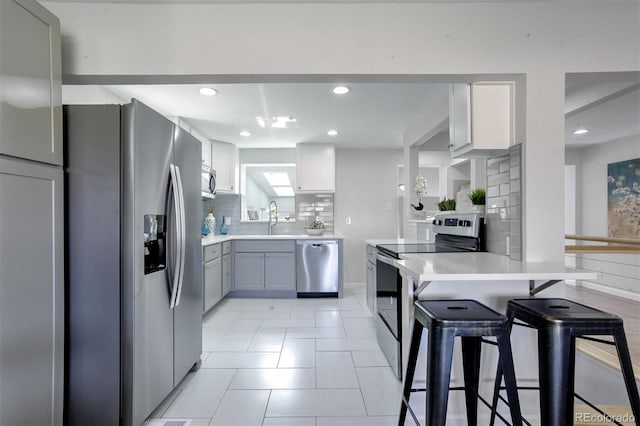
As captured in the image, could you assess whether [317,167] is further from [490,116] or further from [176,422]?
[176,422]

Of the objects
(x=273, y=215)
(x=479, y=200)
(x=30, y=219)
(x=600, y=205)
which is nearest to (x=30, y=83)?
(x=30, y=219)

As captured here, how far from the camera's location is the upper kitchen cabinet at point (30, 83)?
1.23m

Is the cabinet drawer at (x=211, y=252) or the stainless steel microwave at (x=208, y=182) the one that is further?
the stainless steel microwave at (x=208, y=182)

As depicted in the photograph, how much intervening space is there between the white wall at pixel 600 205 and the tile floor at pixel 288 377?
3695 millimetres

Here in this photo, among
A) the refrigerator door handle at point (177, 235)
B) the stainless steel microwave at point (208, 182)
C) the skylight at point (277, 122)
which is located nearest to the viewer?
the refrigerator door handle at point (177, 235)

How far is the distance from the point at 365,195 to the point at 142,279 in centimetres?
406

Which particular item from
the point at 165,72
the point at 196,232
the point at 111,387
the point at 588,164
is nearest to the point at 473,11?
the point at 165,72

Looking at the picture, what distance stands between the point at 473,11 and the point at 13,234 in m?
2.48

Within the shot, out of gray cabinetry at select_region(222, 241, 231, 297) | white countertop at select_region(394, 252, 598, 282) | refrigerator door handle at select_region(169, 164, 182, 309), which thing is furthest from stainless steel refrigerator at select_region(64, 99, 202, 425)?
gray cabinetry at select_region(222, 241, 231, 297)

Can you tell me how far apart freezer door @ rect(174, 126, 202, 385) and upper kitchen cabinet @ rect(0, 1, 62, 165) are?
A: 69 cm

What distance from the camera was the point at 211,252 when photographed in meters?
3.79

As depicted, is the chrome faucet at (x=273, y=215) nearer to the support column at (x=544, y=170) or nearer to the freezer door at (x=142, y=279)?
the freezer door at (x=142, y=279)

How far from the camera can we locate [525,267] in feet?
5.21

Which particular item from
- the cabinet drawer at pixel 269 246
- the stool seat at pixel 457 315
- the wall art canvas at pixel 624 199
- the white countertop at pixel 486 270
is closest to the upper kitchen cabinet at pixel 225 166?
the cabinet drawer at pixel 269 246
